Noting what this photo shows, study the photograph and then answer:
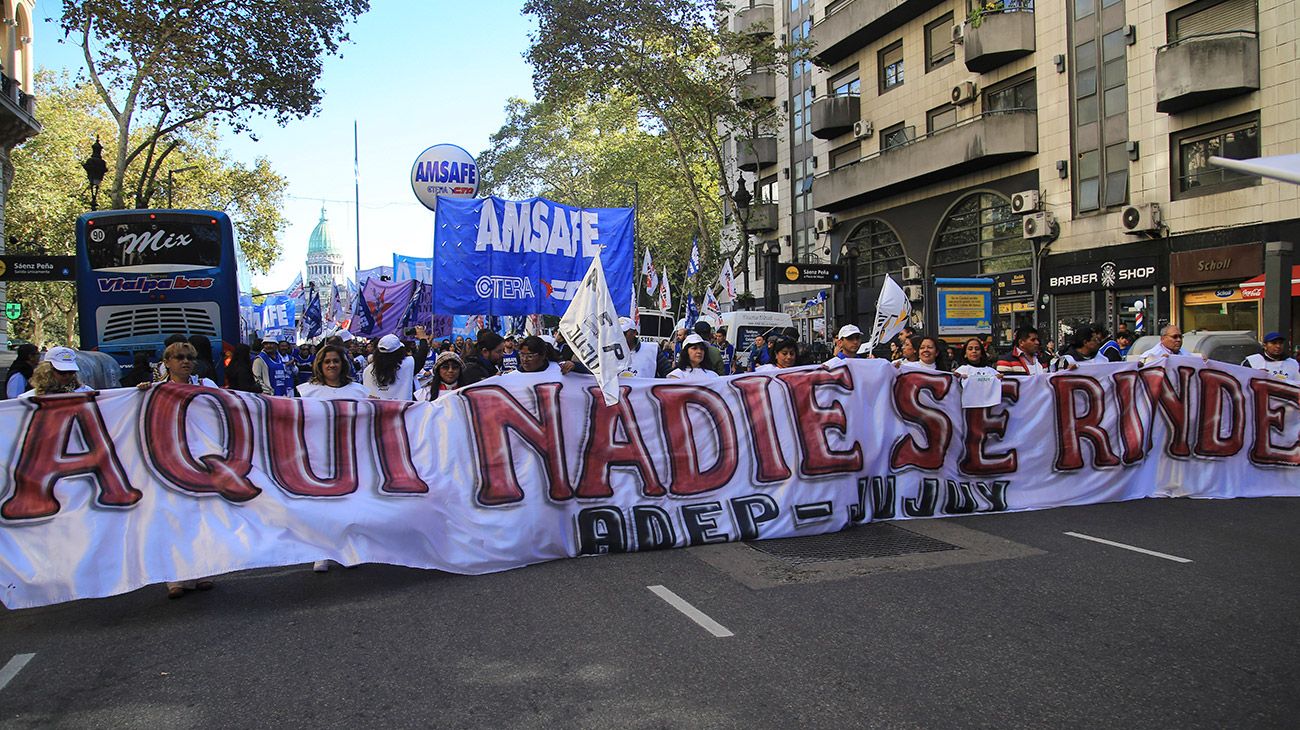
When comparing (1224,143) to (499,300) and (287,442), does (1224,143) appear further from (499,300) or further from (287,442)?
(287,442)

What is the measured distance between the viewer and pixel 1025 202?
88.2ft

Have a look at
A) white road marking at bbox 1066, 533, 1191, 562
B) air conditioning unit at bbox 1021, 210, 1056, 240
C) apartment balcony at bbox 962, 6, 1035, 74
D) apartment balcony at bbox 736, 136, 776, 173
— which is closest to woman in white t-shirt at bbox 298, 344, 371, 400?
white road marking at bbox 1066, 533, 1191, 562

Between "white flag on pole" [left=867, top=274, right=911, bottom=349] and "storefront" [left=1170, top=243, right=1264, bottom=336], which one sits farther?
"storefront" [left=1170, top=243, right=1264, bottom=336]

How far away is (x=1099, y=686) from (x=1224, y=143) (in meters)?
22.0

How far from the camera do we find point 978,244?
97.1ft

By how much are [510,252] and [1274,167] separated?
368 inches

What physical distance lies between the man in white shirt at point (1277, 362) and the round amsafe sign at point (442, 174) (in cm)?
1023

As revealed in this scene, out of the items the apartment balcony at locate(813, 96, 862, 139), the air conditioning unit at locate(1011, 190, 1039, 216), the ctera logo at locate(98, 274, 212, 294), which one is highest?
the apartment balcony at locate(813, 96, 862, 139)

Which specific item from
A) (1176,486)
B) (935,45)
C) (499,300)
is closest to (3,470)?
(499,300)

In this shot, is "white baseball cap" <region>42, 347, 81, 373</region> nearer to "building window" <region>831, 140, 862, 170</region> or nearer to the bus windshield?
the bus windshield

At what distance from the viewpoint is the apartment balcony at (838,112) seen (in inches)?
1387

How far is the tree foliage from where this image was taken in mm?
37219

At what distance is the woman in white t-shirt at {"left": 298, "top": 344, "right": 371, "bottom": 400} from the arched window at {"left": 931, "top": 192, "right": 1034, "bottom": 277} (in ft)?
79.1

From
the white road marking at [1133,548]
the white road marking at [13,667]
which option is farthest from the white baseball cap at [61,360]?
the white road marking at [1133,548]
